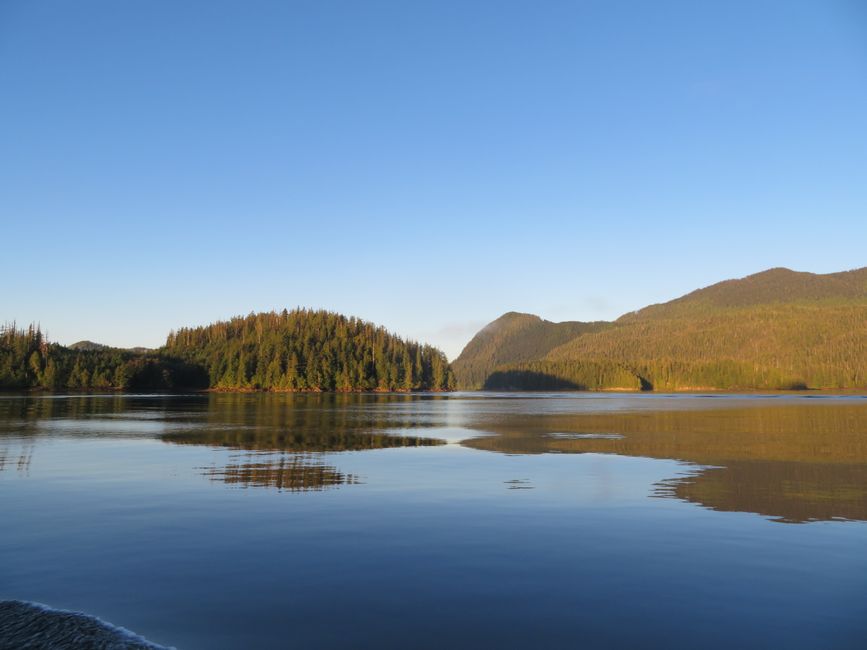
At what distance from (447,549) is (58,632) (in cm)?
910

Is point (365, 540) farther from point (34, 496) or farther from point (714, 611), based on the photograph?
point (34, 496)

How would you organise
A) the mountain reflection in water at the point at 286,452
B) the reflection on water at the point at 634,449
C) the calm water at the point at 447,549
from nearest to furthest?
the calm water at the point at 447,549
the reflection on water at the point at 634,449
the mountain reflection in water at the point at 286,452

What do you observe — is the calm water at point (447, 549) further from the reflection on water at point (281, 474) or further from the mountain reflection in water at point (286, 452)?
the mountain reflection in water at point (286, 452)

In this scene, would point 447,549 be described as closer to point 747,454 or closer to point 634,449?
point 747,454

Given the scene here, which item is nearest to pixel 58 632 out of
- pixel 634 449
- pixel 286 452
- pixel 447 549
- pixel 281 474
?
pixel 447 549

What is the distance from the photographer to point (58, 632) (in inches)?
420

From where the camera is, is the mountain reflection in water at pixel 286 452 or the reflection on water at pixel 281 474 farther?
the mountain reflection in water at pixel 286 452

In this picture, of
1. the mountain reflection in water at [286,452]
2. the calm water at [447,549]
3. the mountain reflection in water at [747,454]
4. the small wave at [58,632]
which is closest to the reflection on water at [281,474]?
the mountain reflection in water at [286,452]

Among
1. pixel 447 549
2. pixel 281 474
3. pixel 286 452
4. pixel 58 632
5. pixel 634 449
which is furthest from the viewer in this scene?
pixel 634 449

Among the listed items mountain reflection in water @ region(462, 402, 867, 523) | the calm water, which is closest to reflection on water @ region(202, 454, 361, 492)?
the calm water

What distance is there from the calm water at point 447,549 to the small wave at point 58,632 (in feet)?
1.74

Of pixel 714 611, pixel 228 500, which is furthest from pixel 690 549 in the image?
pixel 228 500

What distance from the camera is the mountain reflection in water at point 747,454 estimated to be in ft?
75.6

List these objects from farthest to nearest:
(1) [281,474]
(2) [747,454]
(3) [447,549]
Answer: (2) [747,454], (1) [281,474], (3) [447,549]
